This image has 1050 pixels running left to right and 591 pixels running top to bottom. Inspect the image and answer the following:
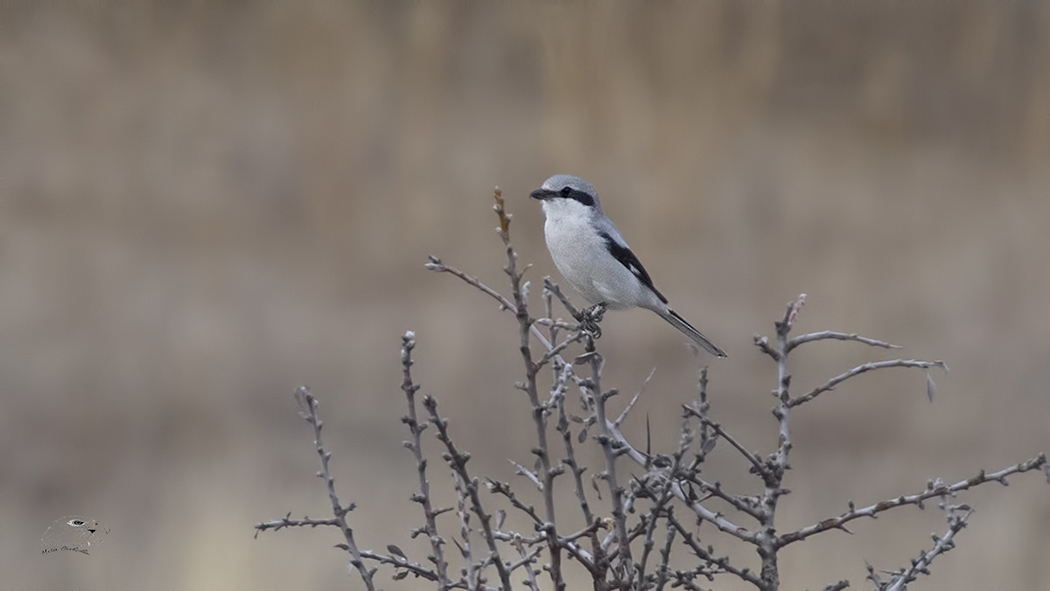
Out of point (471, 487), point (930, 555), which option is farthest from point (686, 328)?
point (471, 487)

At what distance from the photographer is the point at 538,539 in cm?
94

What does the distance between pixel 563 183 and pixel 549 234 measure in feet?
0.41

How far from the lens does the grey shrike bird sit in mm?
1870

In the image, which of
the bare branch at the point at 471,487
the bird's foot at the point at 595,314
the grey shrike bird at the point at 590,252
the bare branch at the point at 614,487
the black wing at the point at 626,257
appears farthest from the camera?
the black wing at the point at 626,257

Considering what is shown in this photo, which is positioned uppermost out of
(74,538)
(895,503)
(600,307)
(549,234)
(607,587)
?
(549,234)

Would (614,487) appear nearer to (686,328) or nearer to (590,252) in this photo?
(590,252)

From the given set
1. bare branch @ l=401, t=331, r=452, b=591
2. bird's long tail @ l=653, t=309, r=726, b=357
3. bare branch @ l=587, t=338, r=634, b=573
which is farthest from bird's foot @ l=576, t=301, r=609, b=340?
bare branch @ l=401, t=331, r=452, b=591

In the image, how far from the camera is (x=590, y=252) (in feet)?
6.14

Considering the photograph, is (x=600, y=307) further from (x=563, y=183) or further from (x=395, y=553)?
(x=395, y=553)

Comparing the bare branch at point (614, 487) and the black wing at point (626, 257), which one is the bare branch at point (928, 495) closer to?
the bare branch at point (614, 487)

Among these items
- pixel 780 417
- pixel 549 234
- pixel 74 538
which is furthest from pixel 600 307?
pixel 74 538

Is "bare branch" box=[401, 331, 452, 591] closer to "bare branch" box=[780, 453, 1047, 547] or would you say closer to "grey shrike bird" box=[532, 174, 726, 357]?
"bare branch" box=[780, 453, 1047, 547]

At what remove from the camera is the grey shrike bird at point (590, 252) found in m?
1.87

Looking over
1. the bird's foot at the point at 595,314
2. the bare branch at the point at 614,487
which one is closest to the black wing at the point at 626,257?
the bird's foot at the point at 595,314
